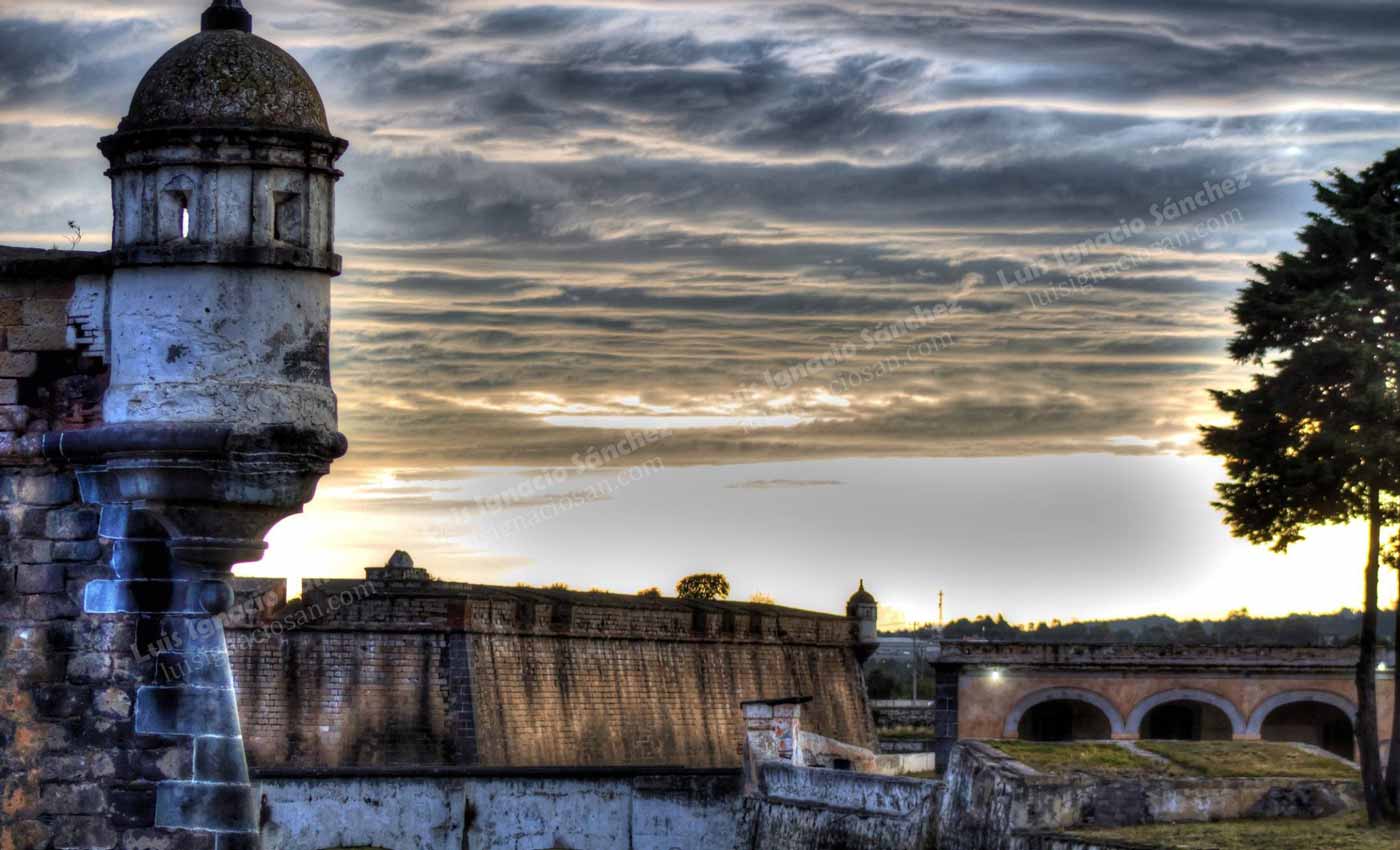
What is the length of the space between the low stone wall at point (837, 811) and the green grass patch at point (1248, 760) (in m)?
4.61

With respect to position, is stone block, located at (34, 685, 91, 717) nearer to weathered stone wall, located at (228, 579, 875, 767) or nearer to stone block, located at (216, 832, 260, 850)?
stone block, located at (216, 832, 260, 850)

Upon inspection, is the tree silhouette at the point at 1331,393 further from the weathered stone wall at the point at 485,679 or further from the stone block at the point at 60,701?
the stone block at the point at 60,701

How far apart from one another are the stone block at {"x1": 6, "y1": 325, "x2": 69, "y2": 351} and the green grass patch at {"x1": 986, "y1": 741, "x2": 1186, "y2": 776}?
2004cm

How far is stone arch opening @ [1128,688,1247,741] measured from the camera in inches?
2084

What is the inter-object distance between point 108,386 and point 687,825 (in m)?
25.1

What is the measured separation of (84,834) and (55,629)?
1097 millimetres

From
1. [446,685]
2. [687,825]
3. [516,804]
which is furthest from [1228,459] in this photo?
[446,685]

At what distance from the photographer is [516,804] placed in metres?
35.3

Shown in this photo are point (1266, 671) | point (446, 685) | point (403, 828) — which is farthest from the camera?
point (1266, 671)

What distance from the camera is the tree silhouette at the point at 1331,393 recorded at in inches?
1164

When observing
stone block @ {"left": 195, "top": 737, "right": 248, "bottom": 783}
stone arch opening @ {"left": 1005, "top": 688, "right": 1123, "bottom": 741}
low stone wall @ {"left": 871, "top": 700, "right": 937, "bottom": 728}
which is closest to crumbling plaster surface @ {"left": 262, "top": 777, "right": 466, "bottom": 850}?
stone arch opening @ {"left": 1005, "top": 688, "right": 1123, "bottom": 741}

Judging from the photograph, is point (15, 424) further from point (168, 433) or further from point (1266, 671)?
point (1266, 671)

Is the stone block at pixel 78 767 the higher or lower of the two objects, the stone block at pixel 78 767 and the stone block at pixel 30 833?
the higher

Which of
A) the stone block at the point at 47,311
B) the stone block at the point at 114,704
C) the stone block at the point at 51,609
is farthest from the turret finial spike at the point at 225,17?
the stone block at the point at 114,704
